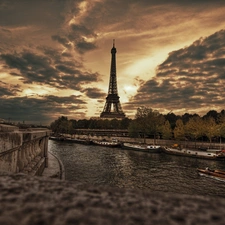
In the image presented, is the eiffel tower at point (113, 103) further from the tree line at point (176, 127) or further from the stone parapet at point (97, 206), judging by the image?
the stone parapet at point (97, 206)

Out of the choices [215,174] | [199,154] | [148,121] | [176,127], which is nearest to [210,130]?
[176,127]

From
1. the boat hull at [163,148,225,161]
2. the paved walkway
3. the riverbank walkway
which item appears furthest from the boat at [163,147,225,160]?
the riverbank walkway

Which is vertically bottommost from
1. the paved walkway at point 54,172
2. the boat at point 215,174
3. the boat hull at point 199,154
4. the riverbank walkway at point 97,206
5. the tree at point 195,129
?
the boat at point 215,174

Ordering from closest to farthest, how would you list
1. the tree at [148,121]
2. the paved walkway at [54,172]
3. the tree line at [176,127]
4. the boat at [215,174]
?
the paved walkway at [54,172] < the boat at [215,174] < the tree line at [176,127] < the tree at [148,121]

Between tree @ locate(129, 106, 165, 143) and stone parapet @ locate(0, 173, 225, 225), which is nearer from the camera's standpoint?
stone parapet @ locate(0, 173, 225, 225)

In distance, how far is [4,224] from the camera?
0.75 m

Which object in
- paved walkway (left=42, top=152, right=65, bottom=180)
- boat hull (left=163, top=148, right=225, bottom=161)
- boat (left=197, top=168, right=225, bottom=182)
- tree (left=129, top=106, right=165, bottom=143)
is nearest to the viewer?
paved walkway (left=42, top=152, right=65, bottom=180)

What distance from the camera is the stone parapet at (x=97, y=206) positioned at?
0.81 m

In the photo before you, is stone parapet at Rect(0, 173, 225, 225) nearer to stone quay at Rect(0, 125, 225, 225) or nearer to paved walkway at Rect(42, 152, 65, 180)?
stone quay at Rect(0, 125, 225, 225)

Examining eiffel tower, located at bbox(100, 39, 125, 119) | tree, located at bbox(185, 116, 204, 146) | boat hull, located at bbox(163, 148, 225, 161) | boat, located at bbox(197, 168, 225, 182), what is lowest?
boat, located at bbox(197, 168, 225, 182)

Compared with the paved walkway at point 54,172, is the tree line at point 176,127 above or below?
above

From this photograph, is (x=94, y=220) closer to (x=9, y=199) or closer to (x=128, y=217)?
(x=128, y=217)

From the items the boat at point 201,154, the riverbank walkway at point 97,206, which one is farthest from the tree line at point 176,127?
the riverbank walkway at point 97,206

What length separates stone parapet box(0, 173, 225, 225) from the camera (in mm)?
806
